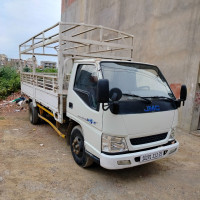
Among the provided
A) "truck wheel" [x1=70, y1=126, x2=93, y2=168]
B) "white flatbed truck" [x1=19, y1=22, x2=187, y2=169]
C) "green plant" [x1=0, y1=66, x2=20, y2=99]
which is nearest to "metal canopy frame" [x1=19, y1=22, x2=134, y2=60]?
"white flatbed truck" [x1=19, y1=22, x2=187, y2=169]

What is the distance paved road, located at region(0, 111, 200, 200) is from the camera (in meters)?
2.74

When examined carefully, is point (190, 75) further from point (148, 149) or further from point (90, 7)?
point (90, 7)

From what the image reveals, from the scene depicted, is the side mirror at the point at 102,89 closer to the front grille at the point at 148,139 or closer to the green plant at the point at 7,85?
the front grille at the point at 148,139

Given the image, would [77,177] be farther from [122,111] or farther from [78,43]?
[78,43]

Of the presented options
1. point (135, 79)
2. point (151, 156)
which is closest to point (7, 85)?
point (135, 79)

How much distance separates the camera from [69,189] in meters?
2.82

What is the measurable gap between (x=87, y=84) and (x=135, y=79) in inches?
33.6

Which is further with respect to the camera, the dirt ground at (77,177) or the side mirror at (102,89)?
the dirt ground at (77,177)

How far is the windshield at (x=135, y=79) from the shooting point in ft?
9.70

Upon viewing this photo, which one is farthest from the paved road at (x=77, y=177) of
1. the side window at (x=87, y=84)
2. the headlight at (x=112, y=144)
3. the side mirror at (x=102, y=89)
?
the side mirror at (x=102, y=89)

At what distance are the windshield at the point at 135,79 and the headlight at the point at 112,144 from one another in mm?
749

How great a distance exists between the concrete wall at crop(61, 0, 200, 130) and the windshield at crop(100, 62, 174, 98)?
3.15 m

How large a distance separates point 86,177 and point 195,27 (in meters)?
5.61

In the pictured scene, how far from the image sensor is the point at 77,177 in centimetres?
314
